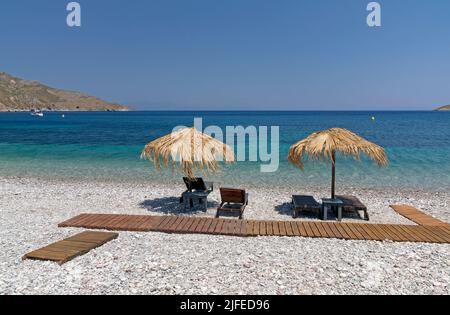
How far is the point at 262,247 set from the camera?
6516mm

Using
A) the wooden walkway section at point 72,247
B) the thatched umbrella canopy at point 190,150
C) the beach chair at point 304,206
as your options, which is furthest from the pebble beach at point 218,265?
the thatched umbrella canopy at point 190,150

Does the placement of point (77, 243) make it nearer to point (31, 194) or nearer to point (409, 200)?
point (31, 194)

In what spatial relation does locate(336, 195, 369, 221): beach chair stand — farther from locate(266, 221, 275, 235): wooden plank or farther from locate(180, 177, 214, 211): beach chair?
locate(180, 177, 214, 211): beach chair

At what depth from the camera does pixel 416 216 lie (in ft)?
29.9

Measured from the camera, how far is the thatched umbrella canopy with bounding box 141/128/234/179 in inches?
352

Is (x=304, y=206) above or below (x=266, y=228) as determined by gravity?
above

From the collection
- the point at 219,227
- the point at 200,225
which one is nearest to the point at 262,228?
the point at 219,227

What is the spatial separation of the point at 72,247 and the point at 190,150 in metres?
4.00

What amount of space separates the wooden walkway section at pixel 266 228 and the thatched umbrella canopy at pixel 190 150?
1641mm

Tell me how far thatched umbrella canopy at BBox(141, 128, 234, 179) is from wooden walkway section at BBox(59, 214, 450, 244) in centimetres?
164

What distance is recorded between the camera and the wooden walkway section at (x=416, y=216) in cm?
843

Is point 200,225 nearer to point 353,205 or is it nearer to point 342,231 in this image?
point 342,231

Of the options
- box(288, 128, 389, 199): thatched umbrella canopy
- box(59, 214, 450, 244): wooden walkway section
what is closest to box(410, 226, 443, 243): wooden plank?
box(59, 214, 450, 244): wooden walkway section

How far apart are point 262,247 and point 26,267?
14.2 feet
